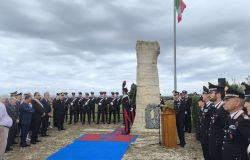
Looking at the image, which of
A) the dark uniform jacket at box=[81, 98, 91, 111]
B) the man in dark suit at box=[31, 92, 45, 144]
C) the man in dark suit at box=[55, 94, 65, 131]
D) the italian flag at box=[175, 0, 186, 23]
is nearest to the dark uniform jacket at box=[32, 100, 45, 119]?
the man in dark suit at box=[31, 92, 45, 144]

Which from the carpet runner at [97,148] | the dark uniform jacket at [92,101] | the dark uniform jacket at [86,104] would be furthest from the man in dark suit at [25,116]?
the dark uniform jacket at [92,101]

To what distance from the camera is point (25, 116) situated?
11539 mm

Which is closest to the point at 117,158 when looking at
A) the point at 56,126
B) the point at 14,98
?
the point at 14,98

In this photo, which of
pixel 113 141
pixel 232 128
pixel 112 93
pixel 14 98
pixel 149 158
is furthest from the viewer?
pixel 112 93

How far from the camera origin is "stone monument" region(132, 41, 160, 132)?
605 inches

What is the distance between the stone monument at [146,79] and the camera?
15.4 m

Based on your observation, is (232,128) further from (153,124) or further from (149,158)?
(153,124)

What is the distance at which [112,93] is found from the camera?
1892cm

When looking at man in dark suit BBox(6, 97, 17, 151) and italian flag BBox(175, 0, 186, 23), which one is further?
italian flag BBox(175, 0, 186, 23)

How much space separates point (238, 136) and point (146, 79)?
1063 centimetres

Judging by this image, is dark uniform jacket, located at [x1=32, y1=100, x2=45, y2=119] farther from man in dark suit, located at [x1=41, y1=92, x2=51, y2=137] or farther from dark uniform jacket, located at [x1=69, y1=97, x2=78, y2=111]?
dark uniform jacket, located at [x1=69, y1=97, x2=78, y2=111]

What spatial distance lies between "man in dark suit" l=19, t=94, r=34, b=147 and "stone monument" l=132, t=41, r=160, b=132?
527 centimetres

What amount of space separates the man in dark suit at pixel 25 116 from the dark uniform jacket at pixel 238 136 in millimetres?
7932

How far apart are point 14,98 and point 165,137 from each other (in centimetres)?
499
